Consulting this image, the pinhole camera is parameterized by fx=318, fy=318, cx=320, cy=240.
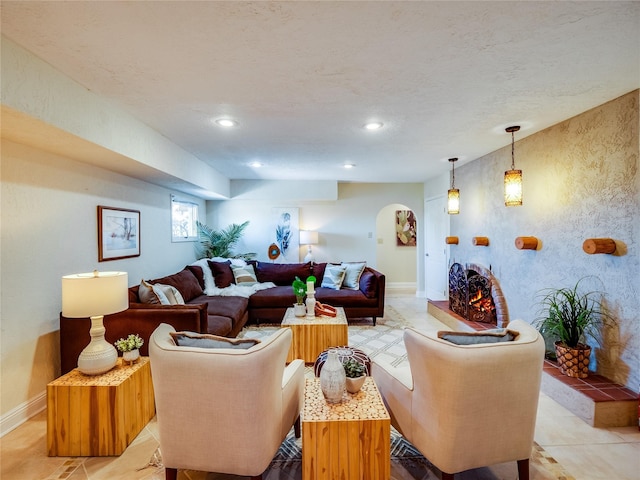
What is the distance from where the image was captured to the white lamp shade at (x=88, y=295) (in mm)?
1992

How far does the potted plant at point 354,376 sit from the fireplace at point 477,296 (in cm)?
272

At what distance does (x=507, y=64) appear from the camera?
73.7 inches

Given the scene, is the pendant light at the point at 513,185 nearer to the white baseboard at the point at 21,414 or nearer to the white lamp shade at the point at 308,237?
the white lamp shade at the point at 308,237

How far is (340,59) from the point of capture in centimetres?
179

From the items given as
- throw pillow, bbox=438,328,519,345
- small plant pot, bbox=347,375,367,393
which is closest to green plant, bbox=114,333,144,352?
small plant pot, bbox=347,375,367,393

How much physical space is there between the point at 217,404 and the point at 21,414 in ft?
6.28

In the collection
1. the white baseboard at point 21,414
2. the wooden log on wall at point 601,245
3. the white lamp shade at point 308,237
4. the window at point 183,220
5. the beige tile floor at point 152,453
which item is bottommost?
the beige tile floor at point 152,453

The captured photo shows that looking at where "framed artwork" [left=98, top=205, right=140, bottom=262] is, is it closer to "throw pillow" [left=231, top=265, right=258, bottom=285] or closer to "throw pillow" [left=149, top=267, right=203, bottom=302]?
"throw pillow" [left=149, top=267, right=203, bottom=302]

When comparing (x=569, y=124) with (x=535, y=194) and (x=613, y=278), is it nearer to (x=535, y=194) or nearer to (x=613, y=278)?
(x=535, y=194)

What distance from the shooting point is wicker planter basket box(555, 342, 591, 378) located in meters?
2.47

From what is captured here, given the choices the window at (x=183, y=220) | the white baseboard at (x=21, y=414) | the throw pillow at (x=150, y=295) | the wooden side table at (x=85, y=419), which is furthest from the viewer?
the window at (x=183, y=220)

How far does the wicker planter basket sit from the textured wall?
0.15 m

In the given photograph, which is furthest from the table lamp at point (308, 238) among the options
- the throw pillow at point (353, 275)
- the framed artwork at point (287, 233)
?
the throw pillow at point (353, 275)

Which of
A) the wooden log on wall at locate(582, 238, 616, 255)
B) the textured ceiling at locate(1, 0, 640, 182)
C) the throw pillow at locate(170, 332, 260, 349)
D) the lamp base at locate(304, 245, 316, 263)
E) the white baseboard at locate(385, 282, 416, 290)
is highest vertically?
the textured ceiling at locate(1, 0, 640, 182)
